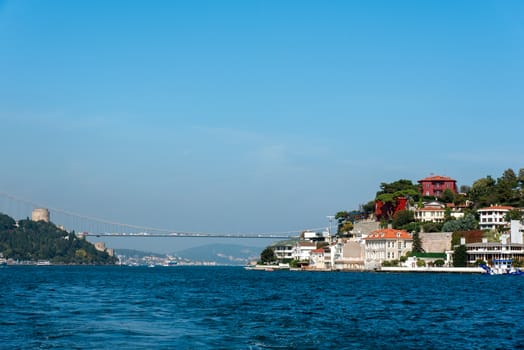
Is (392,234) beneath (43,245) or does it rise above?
above

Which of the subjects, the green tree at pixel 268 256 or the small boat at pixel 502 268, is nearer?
the small boat at pixel 502 268

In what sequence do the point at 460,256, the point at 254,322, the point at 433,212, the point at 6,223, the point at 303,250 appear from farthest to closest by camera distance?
the point at 6,223 < the point at 303,250 < the point at 433,212 < the point at 460,256 < the point at 254,322

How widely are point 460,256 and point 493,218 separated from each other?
324 inches

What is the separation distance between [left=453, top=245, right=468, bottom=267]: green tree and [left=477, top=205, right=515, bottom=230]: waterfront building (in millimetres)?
6697

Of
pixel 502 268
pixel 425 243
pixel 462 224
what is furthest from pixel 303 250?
pixel 502 268

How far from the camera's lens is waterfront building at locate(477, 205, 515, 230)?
79.9 meters

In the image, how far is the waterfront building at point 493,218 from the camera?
7988cm

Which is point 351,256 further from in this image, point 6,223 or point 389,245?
point 6,223

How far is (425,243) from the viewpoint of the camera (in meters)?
82.4

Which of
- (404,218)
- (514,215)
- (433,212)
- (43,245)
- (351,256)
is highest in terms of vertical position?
(433,212)

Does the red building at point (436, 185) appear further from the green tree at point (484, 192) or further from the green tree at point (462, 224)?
the green tree at point (462, 224)

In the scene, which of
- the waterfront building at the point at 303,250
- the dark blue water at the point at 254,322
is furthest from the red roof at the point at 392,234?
the dark blue water at the point at 254,322

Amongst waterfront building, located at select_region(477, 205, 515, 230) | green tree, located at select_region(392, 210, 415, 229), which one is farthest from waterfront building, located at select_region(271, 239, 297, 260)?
waterfront building, located at select_region(477, 205, 515, 230)

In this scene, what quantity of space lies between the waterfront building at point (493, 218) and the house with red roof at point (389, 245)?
7831 mm
